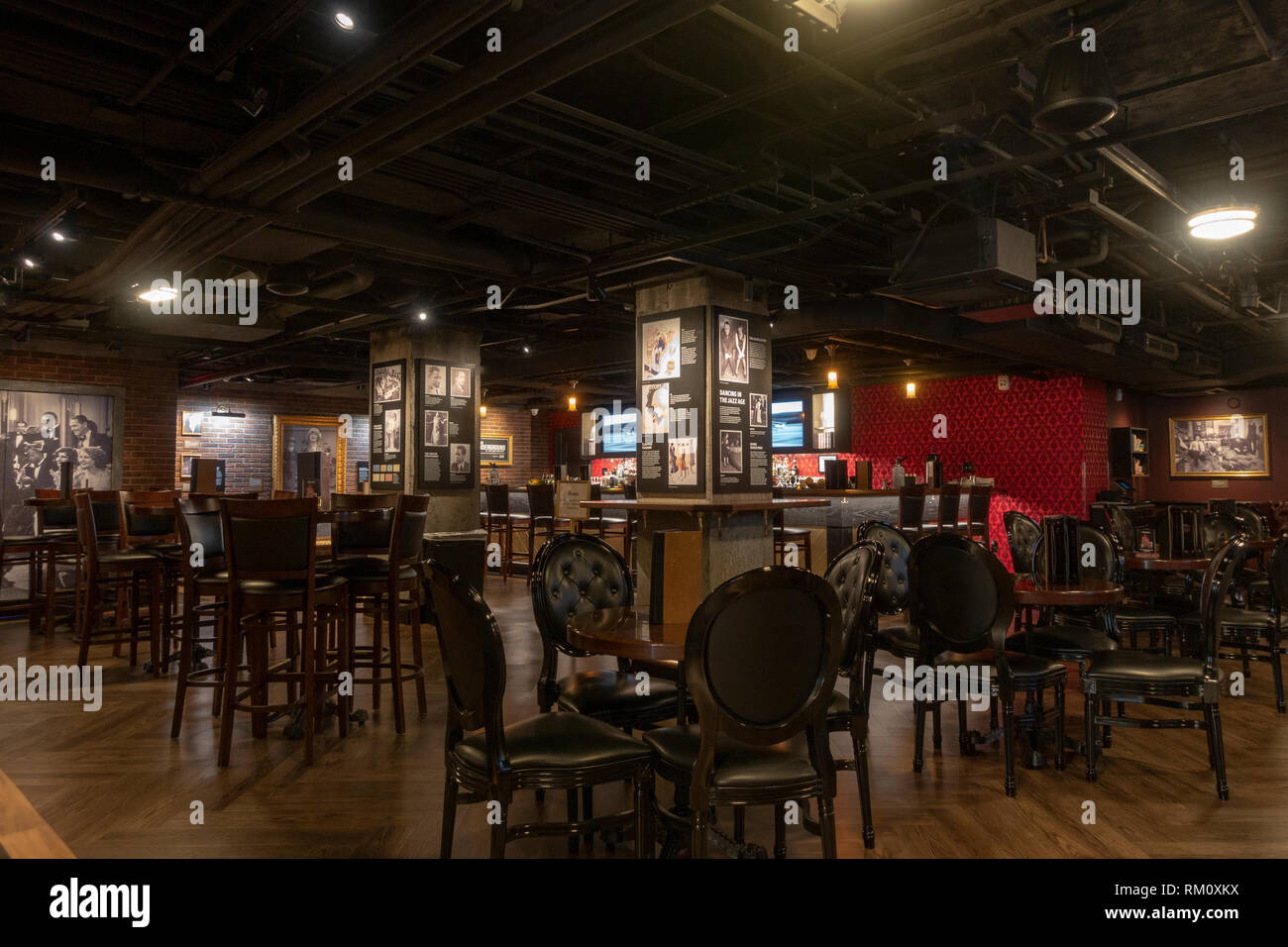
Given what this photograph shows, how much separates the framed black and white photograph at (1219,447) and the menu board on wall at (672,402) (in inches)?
461

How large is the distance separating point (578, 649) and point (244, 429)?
13.5 metres

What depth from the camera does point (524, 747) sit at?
7.75 ft

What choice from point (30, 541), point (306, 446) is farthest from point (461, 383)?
point (306, 446)

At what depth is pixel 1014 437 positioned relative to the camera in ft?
40.7

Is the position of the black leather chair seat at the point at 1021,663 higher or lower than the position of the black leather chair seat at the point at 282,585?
lower

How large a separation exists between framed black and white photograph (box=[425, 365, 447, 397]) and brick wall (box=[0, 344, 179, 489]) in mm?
3453

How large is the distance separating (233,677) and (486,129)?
315 centimetres

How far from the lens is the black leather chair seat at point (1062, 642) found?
395 centimetres

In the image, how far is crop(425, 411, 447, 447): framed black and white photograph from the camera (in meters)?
8.50

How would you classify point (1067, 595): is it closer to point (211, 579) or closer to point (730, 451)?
point (730, 451)

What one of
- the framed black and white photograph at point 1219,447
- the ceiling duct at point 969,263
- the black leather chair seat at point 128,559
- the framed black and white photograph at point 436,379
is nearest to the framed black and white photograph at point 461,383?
the framed black and white photograph at point 436,379

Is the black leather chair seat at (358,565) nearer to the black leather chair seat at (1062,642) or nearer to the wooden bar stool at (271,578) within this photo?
the wooden bar stool at (271,578)

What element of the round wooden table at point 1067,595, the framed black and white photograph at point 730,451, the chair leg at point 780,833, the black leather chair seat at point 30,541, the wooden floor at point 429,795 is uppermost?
the framed black and white photograph at point 730,451
